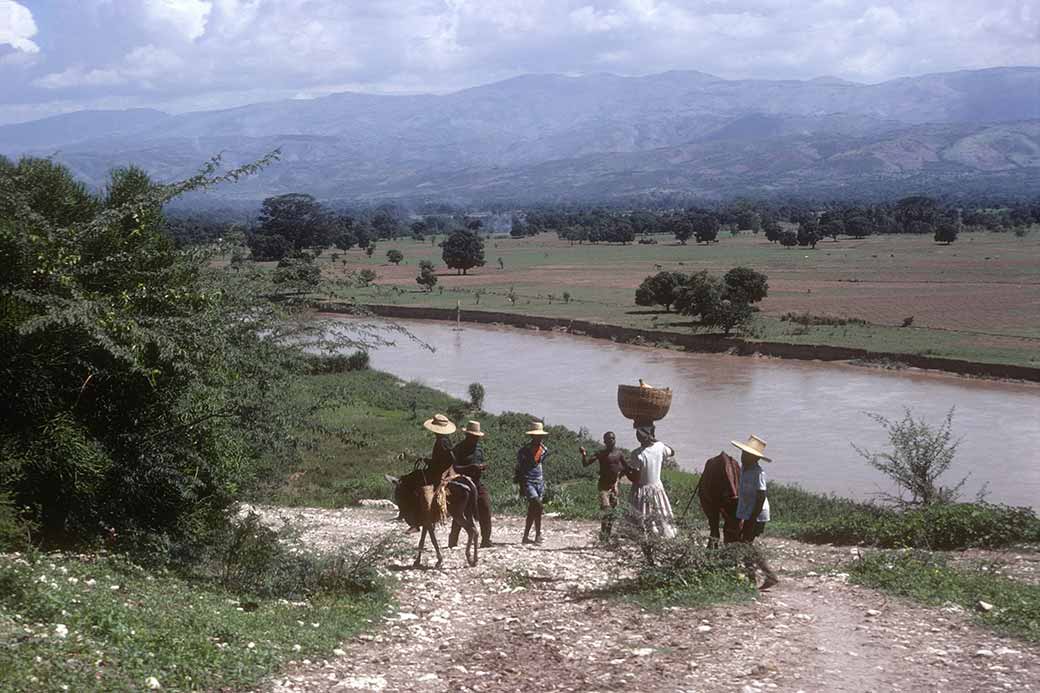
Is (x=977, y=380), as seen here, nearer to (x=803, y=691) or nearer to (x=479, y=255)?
(x=803, y=691)

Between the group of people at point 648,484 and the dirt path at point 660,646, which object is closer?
the dirt path at point 660,646

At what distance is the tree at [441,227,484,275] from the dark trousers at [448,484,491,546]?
73633 mm

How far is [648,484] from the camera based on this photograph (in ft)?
36.1

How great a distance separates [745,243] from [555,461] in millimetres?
94474

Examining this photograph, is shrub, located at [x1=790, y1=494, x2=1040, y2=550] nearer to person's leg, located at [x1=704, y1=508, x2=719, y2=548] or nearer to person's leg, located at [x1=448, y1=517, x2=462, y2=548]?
person's leg, located at [x1=704, y1=508, x2=719, y2=548]

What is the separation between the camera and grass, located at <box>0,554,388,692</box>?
660cm

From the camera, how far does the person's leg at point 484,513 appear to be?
11.8 metres

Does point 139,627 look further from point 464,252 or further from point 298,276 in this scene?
point 464,252

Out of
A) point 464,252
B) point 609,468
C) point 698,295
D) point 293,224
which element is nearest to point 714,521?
point 609,468

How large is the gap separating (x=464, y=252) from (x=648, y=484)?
74.9 m

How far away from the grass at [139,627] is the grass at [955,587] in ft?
13.7

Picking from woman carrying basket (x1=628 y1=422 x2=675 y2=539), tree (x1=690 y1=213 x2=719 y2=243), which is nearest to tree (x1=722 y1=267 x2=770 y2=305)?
woman carrying basket (x1=628 y1=422 x2=675 y2=539)

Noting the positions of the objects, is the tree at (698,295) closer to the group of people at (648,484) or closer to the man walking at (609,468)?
the man walking at (609,468)

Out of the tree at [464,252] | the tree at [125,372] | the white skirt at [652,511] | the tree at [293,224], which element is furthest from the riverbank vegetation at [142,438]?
→ the tree at [464,252]
